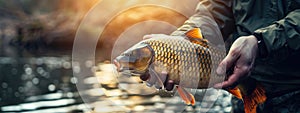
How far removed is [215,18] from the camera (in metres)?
3.03

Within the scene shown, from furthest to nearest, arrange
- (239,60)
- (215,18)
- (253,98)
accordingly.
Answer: (215,18)
(253,98)
(239,60)

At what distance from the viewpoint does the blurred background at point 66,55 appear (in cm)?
1370

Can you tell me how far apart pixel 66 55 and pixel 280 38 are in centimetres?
2745

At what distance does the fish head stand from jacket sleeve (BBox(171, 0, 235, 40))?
53cm

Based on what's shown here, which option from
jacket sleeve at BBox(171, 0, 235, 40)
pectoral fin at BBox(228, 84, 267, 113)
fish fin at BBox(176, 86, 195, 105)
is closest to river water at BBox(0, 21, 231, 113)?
jacket sleeve at BBox(171, 0, 235, 40)

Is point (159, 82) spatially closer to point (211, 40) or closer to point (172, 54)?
point (172, 54)

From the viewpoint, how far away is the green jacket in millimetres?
2502

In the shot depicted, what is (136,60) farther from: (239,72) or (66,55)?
(66,55)

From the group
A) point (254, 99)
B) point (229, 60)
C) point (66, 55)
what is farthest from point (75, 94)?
point (229, 60)

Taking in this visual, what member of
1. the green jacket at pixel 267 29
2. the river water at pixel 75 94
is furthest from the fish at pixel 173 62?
the river water at pixel 75 94

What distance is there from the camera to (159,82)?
250 cm

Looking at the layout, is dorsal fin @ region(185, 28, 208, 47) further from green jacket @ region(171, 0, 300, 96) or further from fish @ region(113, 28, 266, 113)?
green jacket @ region(171, 0, 300, 96)

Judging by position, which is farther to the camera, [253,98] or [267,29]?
[253,98]

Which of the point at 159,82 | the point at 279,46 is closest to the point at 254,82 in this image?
the point at 279,46
